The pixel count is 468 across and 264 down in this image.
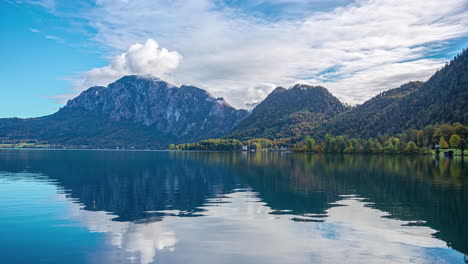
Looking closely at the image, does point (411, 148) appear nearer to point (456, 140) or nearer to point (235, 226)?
point (456, 140)

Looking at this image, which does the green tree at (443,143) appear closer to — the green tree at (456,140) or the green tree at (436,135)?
the green tree at (456,140)

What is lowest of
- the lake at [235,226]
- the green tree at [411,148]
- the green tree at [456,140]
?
the lake at [235,226]

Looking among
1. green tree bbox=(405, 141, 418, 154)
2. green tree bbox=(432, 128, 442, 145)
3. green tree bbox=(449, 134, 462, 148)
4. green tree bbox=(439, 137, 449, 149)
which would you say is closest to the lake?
green tree bbox=(449, 134, 462, 148)

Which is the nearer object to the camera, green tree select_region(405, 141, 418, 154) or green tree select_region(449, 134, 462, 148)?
green tree select_region(449, 134, 462, 148)

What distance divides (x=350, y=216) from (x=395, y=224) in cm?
426

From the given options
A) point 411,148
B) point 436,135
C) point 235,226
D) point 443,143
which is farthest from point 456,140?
point 235,226

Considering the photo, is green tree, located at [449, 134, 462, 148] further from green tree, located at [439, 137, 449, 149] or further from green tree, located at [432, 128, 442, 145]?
green tree, located at [432, 128, 442, 145]

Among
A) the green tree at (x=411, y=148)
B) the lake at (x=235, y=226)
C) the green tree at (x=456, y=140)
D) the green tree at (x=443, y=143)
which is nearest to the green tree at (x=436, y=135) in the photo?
the green tree at (x=443, y=143)

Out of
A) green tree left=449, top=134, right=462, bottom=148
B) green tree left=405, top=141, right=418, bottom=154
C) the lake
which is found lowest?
the lake

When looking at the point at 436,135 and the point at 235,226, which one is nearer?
the point at 235,226

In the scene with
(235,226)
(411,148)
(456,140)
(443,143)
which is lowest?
(235,226)

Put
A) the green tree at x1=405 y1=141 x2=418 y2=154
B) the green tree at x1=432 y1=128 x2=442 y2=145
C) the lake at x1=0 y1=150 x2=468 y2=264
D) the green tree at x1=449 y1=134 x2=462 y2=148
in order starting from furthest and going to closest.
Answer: the green tree at x1=432 y1=128 x2=442 y2=145, the green tree at x1=405 y1=141 x2=418 y2=154, the green tree at x1=449 y1=134 x2=462 y2=148, the lake at x1=0 y1=150 x2=468 y2=264

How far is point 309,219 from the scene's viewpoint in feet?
101

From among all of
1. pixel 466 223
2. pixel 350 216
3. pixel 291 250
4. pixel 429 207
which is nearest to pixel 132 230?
pixel 291 250
